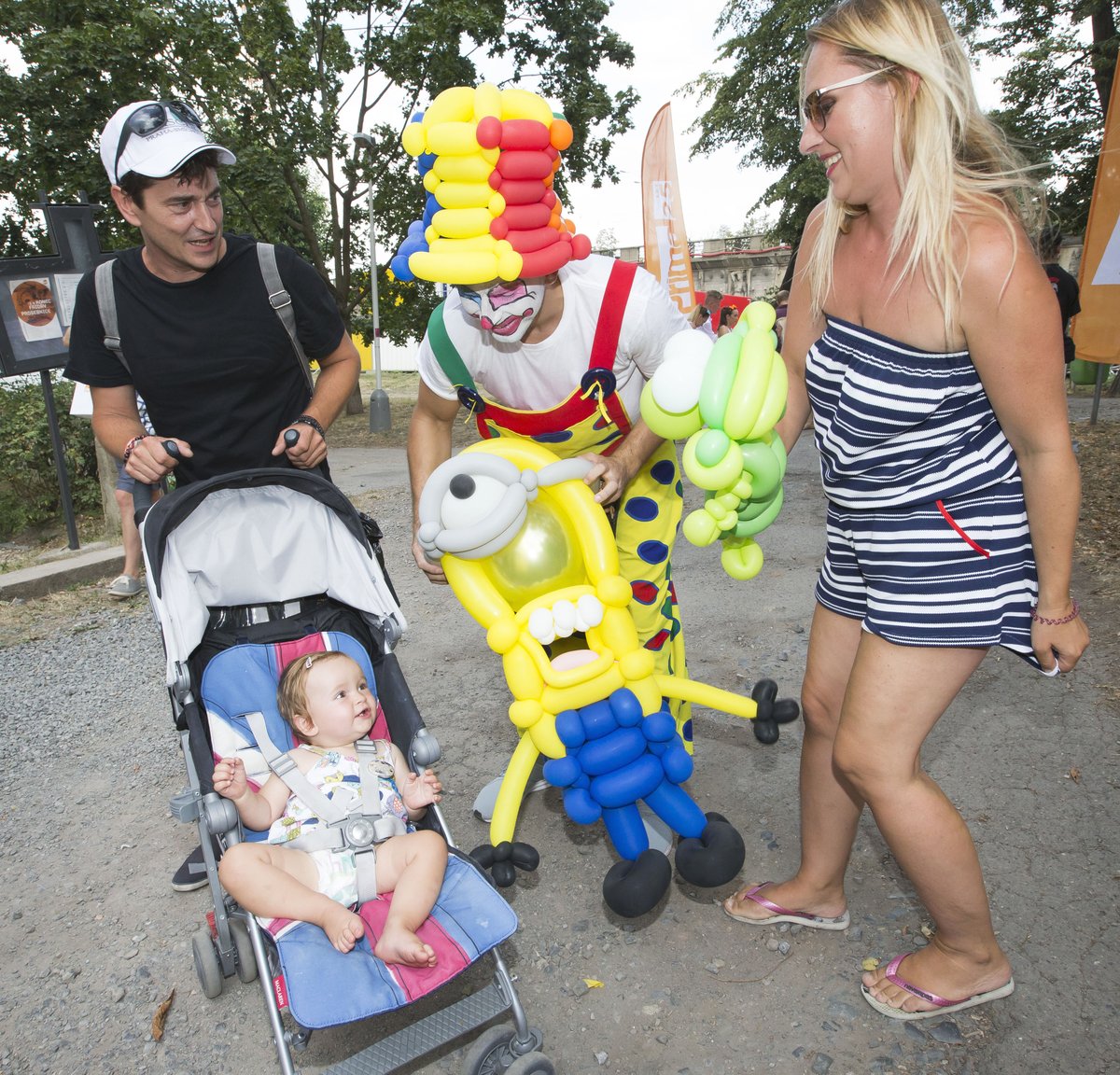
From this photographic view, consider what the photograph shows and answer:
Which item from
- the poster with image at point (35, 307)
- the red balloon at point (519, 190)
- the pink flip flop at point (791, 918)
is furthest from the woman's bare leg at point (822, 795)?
the poster with image at point (35, 307)

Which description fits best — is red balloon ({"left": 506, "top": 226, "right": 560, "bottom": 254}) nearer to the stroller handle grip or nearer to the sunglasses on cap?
the sunglasses on cap

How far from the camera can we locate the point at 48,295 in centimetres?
613

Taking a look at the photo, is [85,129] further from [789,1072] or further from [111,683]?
[789,1072]

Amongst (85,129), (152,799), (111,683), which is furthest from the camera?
(85,129)

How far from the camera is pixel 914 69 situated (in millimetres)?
1557

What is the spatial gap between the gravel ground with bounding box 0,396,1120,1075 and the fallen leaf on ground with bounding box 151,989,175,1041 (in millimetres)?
19

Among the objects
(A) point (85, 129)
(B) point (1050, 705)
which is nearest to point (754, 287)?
(A) point (85, 129)

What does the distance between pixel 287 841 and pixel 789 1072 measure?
1352 millimetres

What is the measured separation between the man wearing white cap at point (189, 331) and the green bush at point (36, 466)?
5.63 metres

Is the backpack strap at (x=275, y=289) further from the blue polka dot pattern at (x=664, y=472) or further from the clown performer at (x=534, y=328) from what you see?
the blue polka dot pattern at (x=664, y=472)

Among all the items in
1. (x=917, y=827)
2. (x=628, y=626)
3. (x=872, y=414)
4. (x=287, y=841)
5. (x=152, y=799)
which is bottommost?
(x=152, y=799)

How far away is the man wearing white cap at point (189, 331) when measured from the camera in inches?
97.5

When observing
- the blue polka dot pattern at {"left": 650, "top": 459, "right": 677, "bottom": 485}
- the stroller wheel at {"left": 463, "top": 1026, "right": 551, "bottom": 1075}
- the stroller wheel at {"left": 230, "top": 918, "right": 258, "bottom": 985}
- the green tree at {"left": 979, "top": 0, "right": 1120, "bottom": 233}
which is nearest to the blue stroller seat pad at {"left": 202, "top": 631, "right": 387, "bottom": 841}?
the stroller wheel at {"left": 230, "top": 918, "right": 258, "bottom": 985}

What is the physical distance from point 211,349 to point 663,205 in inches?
368
